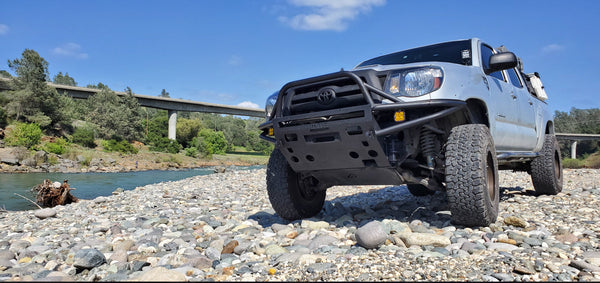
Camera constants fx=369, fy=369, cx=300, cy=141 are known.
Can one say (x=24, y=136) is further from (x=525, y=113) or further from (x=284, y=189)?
(x=525, y=113)

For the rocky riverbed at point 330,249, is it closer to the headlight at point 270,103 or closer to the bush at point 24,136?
the headlight at point 270,103

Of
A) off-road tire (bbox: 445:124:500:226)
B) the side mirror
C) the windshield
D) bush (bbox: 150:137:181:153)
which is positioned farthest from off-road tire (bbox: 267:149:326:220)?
bush (bbox: 150:137:181:153)

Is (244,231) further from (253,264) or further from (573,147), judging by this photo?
(573,147)

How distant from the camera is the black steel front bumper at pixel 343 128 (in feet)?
10.5

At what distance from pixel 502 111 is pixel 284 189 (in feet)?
9.08

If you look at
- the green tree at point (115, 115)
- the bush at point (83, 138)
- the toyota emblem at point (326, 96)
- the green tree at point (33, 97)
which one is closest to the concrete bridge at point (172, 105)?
the green tree at point (115, 115)

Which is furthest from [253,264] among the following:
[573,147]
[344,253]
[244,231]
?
[573,147]

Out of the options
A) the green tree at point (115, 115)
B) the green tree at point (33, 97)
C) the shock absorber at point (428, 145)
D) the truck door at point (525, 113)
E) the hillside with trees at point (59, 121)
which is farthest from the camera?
the green tree at point (115, 115)

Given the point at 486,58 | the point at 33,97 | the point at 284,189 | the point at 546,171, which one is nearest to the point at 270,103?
the point at 284,189

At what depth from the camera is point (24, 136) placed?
34.5 m

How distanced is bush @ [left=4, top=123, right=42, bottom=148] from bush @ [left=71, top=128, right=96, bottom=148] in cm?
415

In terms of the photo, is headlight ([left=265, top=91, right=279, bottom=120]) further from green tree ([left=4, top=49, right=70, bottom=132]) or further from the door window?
green tree ([left=4, top=49, right=70, bottom=132])

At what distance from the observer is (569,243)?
9.95 feet

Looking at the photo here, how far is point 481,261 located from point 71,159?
119 ft
